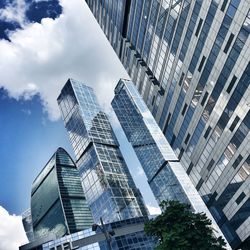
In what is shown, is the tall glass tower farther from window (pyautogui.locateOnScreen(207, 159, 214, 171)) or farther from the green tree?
the green tree

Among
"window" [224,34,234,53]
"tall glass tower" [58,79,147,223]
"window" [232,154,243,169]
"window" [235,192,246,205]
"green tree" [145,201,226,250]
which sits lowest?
"green tree" [145,201,226,250]

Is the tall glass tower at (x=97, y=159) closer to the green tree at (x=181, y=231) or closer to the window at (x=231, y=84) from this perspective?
the window at (x=231, y=84)

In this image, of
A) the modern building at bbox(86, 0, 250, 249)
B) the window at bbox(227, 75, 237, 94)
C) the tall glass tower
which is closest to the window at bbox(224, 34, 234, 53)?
the modern building at bbox(86, 0, 250, 249)

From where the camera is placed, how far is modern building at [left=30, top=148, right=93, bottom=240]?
148 m

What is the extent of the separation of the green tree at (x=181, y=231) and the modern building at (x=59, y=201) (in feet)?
373

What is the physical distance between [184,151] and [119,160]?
85.3 metres

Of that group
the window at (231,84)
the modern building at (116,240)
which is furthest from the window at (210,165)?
the modern building at (116,240)

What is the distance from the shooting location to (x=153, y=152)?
164 m

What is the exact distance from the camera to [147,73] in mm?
70688

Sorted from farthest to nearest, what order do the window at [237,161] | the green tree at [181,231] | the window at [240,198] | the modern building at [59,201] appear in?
the modern building at [59,201]
the window at [240,198]
the window at [237,161]
the green tree at [181,231]

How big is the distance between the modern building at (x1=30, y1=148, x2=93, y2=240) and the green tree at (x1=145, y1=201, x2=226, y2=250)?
11376 centimetres

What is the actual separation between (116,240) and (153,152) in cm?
6659

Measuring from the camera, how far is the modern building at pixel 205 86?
4500 centimetres

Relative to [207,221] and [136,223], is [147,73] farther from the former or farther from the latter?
[136,223]
